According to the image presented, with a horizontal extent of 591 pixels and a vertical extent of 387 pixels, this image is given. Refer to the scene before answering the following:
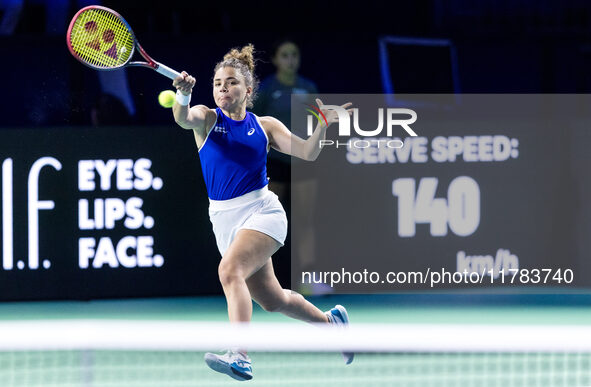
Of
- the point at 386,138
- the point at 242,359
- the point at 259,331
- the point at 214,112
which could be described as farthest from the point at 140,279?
the point at 259,331

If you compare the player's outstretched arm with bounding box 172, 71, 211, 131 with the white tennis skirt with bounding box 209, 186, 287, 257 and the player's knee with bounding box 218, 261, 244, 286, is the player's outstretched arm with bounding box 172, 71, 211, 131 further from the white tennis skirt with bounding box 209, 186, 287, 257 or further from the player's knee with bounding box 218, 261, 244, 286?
the player's knee with bounding box 218, 261, 244, 286

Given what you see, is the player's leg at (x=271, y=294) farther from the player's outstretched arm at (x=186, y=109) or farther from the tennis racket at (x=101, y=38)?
the tennis racket at (x=101, y=38)

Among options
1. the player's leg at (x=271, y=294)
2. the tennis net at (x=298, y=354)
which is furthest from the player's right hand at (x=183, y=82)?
the tennis net at (x=298, y=354)

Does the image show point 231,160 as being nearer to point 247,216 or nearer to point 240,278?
point 247,216

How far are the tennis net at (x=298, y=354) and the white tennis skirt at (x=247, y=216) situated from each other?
45 centimetres

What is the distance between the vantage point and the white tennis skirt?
4.31 m

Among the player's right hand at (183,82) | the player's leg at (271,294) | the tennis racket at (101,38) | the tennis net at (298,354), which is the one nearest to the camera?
the tennis net at (298,354)

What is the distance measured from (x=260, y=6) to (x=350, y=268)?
305cm

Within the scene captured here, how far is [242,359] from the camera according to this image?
12.8 feet

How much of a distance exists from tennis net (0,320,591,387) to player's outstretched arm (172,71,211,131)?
2.57 feet

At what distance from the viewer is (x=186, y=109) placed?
13.6ft

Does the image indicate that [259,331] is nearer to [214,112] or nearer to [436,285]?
[214,112]

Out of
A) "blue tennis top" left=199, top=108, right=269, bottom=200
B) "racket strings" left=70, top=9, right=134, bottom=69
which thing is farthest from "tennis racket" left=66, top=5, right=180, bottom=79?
"blue tennis top" left=199, top=108, right=269, bottom=200

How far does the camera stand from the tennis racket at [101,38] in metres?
4.57
